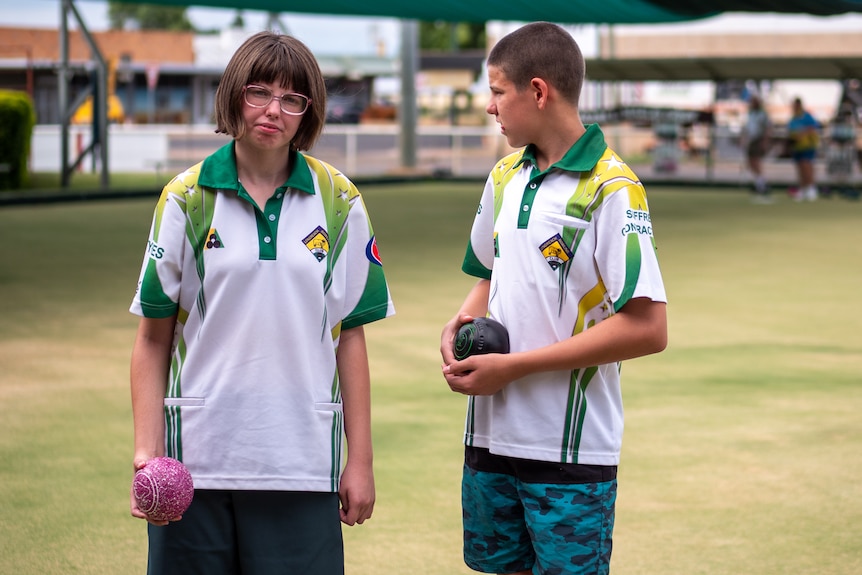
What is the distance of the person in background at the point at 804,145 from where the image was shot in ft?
64.6

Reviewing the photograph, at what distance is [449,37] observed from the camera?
8144 centimetres

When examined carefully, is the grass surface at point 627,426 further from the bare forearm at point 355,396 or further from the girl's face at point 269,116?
the girl's face at point 269,116

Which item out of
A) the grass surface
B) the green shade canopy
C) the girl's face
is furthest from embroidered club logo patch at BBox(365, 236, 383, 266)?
the green shade canopy

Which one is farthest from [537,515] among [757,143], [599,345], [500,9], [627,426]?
[757,143]

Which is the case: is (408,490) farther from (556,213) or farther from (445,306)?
(445,306)

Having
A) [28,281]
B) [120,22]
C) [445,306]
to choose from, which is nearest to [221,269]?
[445,306]

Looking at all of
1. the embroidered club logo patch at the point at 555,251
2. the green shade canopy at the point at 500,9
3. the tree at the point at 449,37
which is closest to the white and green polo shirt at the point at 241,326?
the embroidered club logo patch at the point at 555,251

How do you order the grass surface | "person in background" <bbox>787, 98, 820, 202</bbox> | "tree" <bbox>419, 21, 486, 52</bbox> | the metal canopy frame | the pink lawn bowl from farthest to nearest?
"tree" <bbox>419, 21, 486, 52</bbox>, the metal canopy frame, "person in background" <bbox>787, 98, 820, 202</bbox>, the grass surface, the pink lawn bowl

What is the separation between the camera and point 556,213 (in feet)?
8.86

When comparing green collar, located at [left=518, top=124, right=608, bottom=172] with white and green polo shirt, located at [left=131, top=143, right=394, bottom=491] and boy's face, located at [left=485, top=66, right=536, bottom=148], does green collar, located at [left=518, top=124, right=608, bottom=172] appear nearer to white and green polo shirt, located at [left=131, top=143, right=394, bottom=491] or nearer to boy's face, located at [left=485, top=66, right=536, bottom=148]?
boy's face, located at [left=485, top=66, right=536, bottom=148]

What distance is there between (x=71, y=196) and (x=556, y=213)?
1690 cm

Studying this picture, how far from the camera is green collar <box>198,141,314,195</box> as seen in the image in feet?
7.97

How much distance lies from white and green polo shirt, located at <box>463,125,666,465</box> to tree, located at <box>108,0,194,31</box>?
393ft

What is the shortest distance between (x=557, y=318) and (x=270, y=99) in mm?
786
